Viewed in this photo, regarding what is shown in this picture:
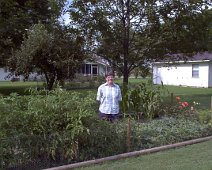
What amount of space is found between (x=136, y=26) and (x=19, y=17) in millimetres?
6536

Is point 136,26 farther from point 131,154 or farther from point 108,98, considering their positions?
point 131,154

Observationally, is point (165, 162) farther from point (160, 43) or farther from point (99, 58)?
point (99, 58)

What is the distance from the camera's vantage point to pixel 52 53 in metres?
15.2

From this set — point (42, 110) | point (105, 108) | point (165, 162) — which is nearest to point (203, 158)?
point (165, 162)

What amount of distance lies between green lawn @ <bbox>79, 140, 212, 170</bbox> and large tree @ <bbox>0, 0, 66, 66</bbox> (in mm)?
9000

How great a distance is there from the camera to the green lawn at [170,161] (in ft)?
21.0

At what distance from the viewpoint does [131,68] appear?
50.8 feet

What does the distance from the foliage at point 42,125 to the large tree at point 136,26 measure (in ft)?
26.7

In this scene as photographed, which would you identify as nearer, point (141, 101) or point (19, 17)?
point (141, 101)

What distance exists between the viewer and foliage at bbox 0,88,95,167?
20.2ft

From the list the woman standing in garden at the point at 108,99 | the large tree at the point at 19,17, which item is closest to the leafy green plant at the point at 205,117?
the woman standing in garden at the point at 108,99

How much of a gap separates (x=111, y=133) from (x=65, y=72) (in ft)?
28.5

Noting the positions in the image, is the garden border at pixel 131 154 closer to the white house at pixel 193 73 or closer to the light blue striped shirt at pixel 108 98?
the light blue striped shirt at pixel 108 98

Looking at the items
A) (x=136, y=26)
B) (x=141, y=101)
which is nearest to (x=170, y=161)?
(x=141, y=101)
